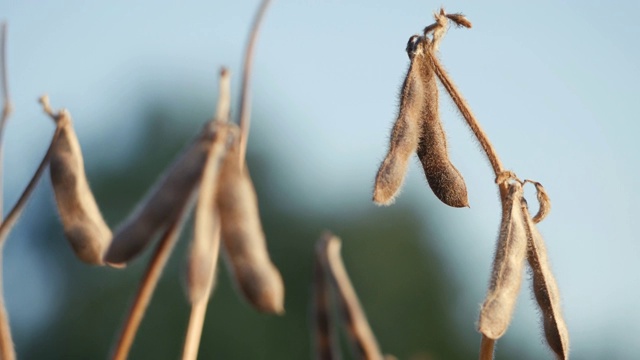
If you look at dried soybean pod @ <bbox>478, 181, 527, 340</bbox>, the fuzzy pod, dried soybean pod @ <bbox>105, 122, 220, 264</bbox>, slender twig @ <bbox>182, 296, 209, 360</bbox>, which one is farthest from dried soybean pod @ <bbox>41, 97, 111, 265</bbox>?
dried soybean pod @ <bbox>478, 181, 527, 340</bbox>

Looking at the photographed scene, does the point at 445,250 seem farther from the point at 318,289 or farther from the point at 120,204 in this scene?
Answer: the point at 318,289

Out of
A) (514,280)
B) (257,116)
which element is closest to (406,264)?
(257,116)

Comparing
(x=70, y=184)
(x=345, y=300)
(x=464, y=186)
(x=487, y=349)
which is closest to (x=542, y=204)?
(x=464, y=186)

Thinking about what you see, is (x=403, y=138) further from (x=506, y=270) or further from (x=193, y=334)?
(x=193, y=334)

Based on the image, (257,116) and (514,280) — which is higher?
(257,116)

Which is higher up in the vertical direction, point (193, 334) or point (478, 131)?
point (478, 131)

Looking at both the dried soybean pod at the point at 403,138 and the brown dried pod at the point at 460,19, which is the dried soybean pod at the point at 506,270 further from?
the brown dried pod at the point at 460,19
